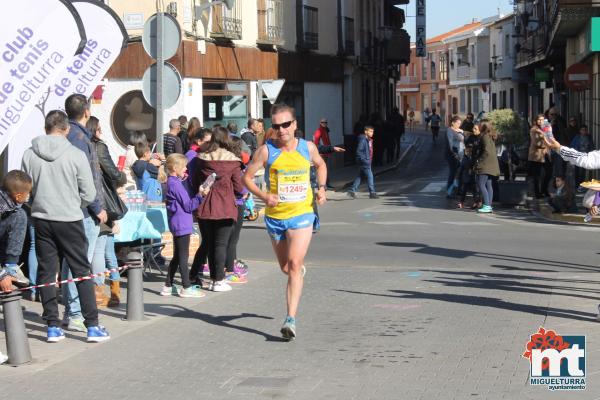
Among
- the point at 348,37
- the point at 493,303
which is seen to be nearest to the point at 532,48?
the point at 348,37

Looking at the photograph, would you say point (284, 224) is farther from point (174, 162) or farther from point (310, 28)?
point (310, 28)

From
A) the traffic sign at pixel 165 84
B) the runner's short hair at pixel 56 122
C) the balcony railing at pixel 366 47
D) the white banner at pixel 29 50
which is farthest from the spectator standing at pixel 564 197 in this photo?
the balcony railing at pixel 366 47

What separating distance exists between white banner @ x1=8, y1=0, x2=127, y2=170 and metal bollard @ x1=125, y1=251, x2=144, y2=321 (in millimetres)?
2958

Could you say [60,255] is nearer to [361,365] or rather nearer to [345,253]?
[361,365]

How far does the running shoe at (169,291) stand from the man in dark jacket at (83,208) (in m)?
2.01

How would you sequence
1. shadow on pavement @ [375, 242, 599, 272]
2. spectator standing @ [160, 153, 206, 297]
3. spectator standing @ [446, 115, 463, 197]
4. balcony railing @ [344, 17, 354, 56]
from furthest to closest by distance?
balcony railing @ [344, 17, 354, 56] → spectator standing @ [446, 115, 463, 197] → shadow on pavement @ [375, 242, 599, 272] → spectator standing @ [160, 153, 206, 297]

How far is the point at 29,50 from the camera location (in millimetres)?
10320

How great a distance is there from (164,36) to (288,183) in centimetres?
640

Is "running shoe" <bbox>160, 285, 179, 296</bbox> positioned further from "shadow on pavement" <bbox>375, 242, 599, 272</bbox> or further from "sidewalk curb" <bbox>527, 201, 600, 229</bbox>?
"sidewalk curb" <bbox>527, 201, 600, 229</bbox>

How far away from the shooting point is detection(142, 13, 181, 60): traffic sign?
14.6 metres

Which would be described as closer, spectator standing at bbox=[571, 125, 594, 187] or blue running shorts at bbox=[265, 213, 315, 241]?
blue running shorts at bbox=[265, 213, 315, 241]

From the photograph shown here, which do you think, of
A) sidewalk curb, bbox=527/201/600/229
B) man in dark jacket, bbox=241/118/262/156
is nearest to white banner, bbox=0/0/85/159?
man in dark jacket, bbox=241/118/262/156

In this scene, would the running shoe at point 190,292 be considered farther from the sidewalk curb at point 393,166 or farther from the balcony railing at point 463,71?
the balcony railing at point 463,71

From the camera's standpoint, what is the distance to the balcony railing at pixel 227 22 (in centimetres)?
2727
